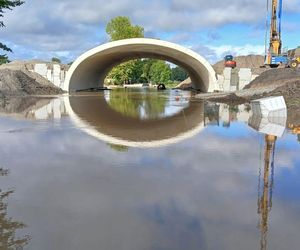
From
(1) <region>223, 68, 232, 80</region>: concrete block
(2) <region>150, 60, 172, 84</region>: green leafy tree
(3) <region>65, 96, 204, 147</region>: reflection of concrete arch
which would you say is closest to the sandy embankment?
(1) <region>223, 68, 232, 80</region>: concrete block

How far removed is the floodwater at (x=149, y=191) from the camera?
4.61 metres

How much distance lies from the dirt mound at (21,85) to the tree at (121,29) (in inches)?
1166

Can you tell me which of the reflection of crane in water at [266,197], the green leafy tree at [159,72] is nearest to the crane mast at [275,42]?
the reflection of crane in water at [266,197]

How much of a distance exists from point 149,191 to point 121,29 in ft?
210

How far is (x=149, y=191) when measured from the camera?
6.44m

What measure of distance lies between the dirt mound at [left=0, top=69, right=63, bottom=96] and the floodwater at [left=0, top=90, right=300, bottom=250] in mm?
24587

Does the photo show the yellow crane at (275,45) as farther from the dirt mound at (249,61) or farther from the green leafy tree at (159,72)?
the green leafy tree at (159,72)

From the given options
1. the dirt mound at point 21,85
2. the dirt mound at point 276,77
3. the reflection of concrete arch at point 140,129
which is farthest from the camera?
the dirt mound at point 21,85

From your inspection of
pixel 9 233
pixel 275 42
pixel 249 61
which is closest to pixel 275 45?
pixel 275 42

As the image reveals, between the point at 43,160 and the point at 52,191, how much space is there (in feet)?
7.88

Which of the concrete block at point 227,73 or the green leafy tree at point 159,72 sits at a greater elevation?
the green leafy tree at point 159,72

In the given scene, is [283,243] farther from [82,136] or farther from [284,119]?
[284,119]

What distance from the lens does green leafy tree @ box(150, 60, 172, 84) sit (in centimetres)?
9490

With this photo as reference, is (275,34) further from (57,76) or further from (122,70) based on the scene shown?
(122,70)
